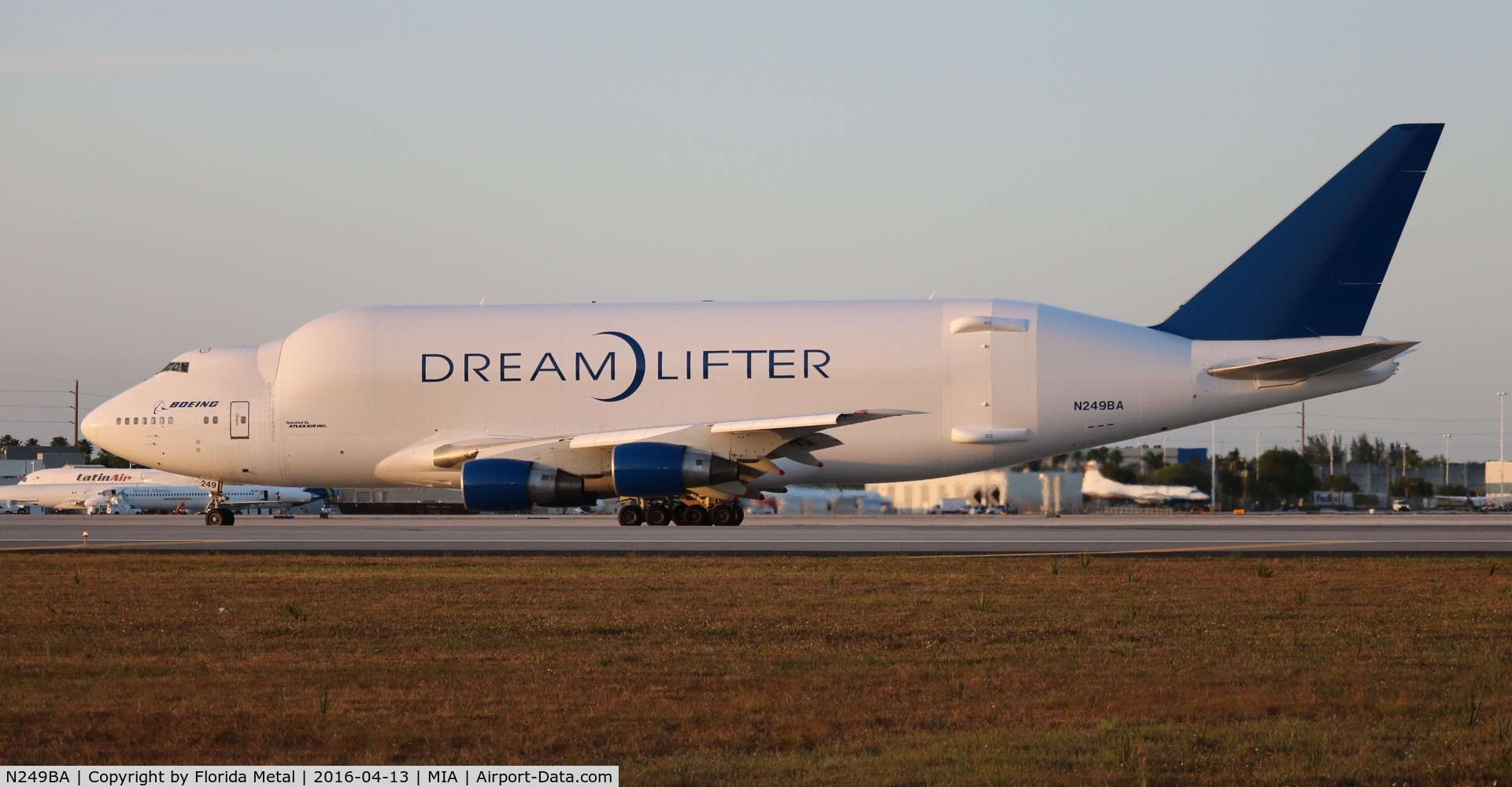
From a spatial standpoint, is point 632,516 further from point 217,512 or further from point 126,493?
point 126,493

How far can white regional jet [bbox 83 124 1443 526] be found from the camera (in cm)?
3016

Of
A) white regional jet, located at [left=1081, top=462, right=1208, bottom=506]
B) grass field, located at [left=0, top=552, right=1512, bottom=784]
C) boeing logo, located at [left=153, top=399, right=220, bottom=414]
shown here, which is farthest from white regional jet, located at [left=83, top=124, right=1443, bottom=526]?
white regional jet, located at [left=1081, top=462, right=1208, bottom=506]

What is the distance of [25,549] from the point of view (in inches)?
1023

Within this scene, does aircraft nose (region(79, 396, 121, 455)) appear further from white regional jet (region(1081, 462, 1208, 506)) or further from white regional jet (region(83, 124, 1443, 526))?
white regional jet (region(1081, 462, 1208, 506))

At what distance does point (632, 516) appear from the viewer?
32.7 meters

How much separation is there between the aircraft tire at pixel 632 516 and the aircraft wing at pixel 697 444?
2.06 meters

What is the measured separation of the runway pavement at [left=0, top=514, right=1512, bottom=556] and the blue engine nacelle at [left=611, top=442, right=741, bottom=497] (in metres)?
0.98

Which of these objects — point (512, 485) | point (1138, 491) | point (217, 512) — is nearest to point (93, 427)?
point (217, 512)

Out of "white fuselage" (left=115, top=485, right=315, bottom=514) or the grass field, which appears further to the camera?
"white fuselage" (left=115, top=485, right=315, bottom=514)

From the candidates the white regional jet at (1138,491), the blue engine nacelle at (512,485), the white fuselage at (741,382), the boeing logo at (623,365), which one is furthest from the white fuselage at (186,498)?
the blue engine nacelle at (512,485)

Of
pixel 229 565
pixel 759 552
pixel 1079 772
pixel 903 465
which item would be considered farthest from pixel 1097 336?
pixel 1079 772

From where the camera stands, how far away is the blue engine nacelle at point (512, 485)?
2981 cm

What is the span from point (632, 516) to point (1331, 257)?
54.7 feet

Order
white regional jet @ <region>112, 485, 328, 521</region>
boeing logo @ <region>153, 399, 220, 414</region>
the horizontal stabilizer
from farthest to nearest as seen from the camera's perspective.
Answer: white regional jet @ <region>112, 485, 328, 521</region> < boeing logo @ <region>153, 399, 220, 414</region> < the horizontal stabilizer
